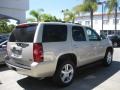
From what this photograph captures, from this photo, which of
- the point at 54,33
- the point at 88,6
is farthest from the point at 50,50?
the point at 88,6

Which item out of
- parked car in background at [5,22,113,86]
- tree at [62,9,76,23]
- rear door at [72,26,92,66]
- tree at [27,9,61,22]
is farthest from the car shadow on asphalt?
tree at [62,9,76,23]

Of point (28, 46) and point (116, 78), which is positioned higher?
point (28, 46)

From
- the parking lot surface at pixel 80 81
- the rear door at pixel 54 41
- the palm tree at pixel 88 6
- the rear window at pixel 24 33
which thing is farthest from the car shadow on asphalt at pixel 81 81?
the palm tree at pixel 88 6

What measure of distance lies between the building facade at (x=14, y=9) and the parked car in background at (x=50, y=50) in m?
13.8

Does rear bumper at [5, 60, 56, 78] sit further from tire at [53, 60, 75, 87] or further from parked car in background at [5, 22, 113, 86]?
tire at [53, 60, 75, 87]

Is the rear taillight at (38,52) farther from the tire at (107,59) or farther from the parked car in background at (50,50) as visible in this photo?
the tire at (107,59)

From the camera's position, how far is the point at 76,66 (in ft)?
23.1

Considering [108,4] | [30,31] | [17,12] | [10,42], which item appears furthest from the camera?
[108,4]

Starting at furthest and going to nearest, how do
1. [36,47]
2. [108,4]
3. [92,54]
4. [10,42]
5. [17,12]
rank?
1. [108,4]
2. [17,12]
3. [92,54]
4. [10,42]
5. [36,47]

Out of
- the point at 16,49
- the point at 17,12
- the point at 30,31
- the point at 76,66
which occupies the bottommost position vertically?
the point at 76,66

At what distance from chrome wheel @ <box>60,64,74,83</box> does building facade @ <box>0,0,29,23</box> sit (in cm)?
1450

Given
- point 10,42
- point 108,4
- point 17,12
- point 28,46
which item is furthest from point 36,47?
point 108,4

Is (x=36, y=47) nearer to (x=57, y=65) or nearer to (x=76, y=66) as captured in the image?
(x=57, y=65)

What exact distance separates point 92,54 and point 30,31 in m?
2.79
